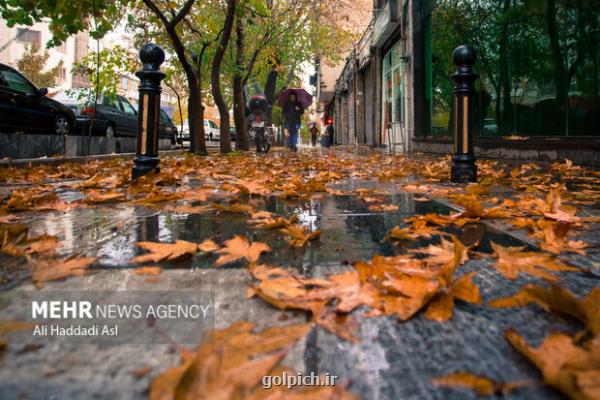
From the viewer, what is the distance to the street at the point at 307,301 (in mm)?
903

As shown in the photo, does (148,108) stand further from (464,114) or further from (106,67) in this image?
(106,67)

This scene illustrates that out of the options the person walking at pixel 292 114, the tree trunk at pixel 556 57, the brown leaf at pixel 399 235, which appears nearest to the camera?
the brown leaf at pixel 399 235

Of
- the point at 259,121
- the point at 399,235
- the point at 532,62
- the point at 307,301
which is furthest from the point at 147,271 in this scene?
the point at 259,121

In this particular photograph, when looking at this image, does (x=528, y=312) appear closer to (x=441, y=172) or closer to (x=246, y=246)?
(x=246, y=246)

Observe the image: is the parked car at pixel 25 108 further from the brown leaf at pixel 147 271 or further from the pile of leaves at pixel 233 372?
the pile of leaves at pixel 233 372

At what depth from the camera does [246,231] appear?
7.42 ft

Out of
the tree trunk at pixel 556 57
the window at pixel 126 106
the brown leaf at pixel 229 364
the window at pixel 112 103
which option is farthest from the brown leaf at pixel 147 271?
the window at pixel 126 106

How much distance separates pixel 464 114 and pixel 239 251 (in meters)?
3.27

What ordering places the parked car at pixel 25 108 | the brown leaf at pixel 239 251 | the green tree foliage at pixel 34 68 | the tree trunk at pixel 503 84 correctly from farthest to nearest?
the green tree foliage at pixel 34 68 < the parked car at pixel 25 108 < the tree trunk at pixel 503 84 < the brown leaf at pixel 239 251

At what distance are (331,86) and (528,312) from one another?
1635 inches

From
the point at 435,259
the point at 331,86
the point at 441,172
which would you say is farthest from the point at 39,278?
the point at 331,86

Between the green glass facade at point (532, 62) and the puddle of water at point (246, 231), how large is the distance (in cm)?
439

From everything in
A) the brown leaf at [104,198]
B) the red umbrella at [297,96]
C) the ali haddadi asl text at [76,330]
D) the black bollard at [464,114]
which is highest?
the red umbrella at [297,96]

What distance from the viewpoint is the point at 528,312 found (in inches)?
48.3
